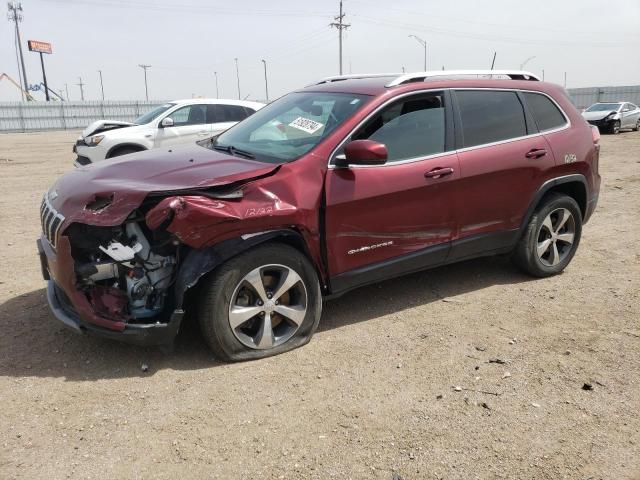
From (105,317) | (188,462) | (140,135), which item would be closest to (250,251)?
(105,317)

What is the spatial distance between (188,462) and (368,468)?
2.84ft

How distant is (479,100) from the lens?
4477 millimetres

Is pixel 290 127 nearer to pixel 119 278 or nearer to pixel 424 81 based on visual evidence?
pixel 424 81

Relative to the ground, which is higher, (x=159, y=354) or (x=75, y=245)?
(x=75, y=245)

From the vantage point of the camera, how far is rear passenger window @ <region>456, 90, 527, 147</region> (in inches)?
171

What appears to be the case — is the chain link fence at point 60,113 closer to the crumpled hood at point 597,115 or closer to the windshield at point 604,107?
the crumpled hood at point 597,115

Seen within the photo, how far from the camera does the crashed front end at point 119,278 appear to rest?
3258mm

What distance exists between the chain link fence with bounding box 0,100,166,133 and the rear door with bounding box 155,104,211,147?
30.9 metres

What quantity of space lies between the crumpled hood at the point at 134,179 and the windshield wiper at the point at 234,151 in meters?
0.10

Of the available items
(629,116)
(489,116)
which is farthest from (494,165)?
(629,116)

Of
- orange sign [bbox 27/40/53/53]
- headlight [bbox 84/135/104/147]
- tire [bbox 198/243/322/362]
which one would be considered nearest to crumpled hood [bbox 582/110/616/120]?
headlight [bbox 84/135/104/147]

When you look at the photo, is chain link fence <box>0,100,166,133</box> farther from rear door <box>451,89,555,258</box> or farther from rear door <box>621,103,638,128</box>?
rear door <box>451,89,555,258</box>

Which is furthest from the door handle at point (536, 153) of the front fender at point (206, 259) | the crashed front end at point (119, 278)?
the crashed front end at point (119, 278)

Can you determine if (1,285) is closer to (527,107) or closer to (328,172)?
(328,172)
